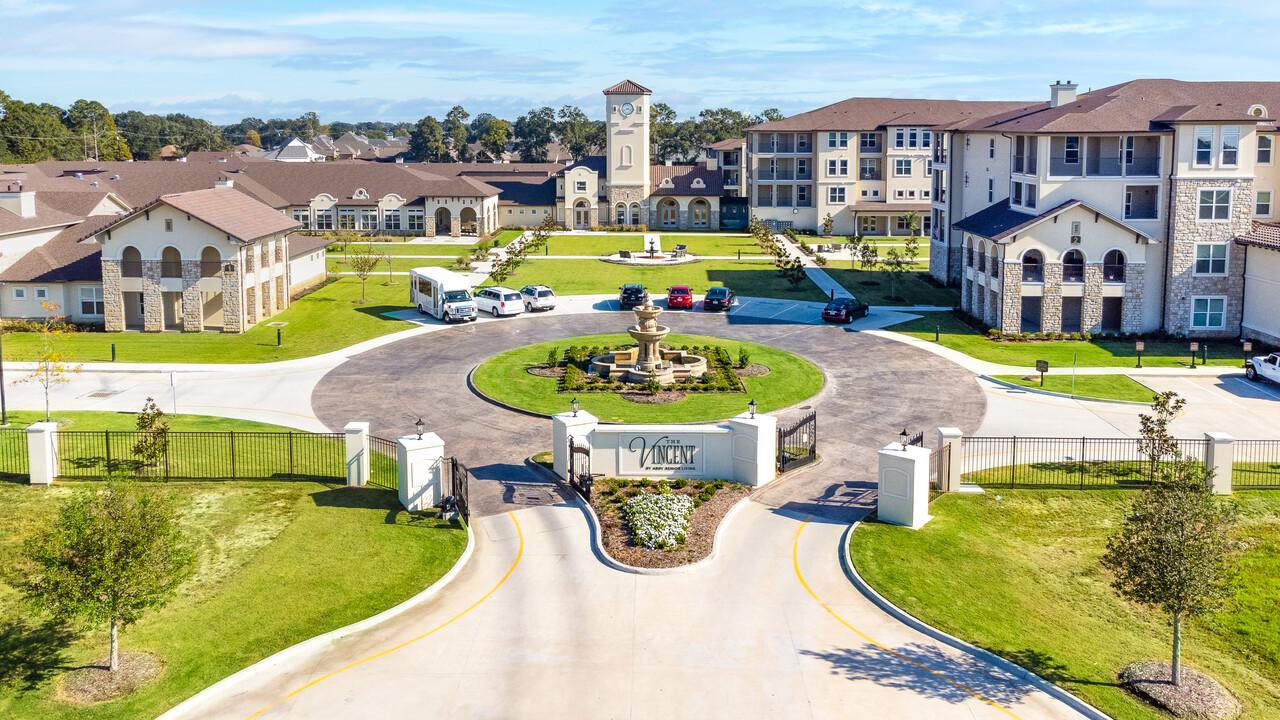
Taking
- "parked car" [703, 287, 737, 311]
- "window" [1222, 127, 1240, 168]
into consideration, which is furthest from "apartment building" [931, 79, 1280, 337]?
"parked car" [703, 287, 737, 311]

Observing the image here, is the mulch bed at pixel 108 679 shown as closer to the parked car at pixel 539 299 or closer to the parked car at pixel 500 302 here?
the parked car at pixel 500 302

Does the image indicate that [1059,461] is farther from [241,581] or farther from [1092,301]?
[241,581]

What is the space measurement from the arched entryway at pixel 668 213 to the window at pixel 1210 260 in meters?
61.1

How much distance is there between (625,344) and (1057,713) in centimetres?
3279

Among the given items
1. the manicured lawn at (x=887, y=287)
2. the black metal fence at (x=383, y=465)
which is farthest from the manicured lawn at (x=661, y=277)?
the black metal fence at (x=383, y=465)

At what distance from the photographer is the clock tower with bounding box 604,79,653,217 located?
10650cm

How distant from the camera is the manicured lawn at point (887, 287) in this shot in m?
66.5

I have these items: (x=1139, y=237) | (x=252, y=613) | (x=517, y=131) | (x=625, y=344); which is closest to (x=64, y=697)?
(x=252, y=613)

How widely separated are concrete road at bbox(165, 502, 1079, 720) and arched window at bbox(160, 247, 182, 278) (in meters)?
36.4

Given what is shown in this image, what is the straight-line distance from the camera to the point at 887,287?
71.4 meters

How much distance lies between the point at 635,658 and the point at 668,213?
298 ft

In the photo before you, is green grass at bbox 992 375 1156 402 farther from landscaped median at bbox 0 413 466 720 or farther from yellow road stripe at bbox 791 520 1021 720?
landscaped median at bbox 0 413 466 720

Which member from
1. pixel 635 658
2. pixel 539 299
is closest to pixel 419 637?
pixel 635 658

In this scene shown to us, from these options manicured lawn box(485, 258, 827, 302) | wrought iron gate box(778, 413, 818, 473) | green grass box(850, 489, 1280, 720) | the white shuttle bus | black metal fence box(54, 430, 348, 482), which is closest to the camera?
green grass box(850, 489, 1280, 720)
